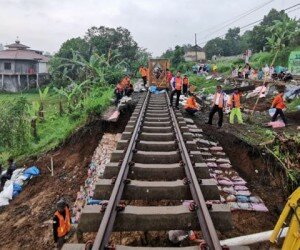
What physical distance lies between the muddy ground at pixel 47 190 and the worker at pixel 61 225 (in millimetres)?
583

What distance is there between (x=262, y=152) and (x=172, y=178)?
4098mm

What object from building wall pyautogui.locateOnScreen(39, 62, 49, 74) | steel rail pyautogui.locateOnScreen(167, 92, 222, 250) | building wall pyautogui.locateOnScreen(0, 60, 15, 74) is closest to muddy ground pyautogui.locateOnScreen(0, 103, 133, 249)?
steel rail pyautogui.locateOnScreen(167, 92, 222, 250)

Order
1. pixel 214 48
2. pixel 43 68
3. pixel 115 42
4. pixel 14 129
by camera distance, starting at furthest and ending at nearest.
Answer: pixel 214 48, pixel 43 68, pixel 115 42, pixel 14 129

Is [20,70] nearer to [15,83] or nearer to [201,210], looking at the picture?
[15,83]

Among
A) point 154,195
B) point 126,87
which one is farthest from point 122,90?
point 154,195

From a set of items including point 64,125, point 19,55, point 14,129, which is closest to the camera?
point 64,125

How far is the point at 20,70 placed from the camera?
51.7 m

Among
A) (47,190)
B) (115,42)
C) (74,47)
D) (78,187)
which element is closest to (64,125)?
(47,190)

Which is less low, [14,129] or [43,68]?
[43,68]

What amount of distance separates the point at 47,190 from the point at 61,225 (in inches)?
143

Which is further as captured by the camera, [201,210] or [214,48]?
[214,48]

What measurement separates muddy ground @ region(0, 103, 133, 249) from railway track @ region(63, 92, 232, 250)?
7.05 ft

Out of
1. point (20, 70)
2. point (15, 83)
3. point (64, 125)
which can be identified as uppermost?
point (20, 70)

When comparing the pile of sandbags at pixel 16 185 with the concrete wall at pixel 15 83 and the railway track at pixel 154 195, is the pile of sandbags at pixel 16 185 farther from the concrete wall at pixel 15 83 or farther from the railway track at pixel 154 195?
the concrete wall at pixel 15 83
